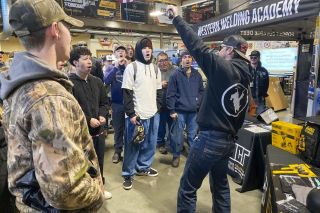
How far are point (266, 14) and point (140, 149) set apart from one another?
2284 mm

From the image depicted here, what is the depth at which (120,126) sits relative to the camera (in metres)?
3.93

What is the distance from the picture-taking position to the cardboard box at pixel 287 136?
237 centimetres

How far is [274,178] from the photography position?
1869 mm

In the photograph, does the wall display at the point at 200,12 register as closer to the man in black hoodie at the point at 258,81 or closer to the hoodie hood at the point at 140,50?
the man in black hoodie at the point at 258,81

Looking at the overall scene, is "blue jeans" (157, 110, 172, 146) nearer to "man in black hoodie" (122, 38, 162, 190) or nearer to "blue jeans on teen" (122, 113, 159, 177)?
"blue jeans on teen" (122, 113, 159, 177)

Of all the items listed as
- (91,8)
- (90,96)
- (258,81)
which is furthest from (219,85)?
(91,8)

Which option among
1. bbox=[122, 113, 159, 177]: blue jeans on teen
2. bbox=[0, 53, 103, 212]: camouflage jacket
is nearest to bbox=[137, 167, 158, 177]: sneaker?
bbox=[122, 113, 159, 177]: blue jeans on teen

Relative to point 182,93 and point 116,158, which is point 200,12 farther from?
point 116,158

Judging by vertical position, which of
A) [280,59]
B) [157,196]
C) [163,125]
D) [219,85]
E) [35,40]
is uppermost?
[35,40]

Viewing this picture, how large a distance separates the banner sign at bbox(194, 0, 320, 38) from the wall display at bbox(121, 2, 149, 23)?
767 centimetres

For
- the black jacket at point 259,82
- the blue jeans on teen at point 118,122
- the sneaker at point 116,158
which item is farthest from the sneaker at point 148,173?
the black jacket at point 259,82

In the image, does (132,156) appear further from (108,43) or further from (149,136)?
(108,43)

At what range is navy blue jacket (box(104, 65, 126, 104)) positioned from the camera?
374cm

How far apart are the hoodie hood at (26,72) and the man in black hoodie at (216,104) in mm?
1147
